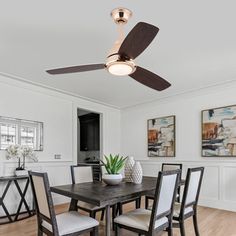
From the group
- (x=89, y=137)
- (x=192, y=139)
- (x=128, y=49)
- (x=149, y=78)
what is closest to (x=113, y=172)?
(x=149, y=78)

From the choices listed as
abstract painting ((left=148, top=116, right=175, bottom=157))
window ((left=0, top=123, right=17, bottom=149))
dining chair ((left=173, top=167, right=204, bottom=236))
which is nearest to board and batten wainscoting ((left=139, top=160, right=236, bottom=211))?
abstract painting ((left=148, top=116, right=175, bottom=157))

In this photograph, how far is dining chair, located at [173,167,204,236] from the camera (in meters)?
2.30

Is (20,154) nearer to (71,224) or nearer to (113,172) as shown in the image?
(113,172)

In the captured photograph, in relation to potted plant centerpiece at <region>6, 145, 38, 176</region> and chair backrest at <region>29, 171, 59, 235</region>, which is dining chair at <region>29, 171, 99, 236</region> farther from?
potted plant centerpiece at <region>6, 145, 38, 176</region>

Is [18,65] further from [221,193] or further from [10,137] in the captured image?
[221,193]

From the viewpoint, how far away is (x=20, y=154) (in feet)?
11.4

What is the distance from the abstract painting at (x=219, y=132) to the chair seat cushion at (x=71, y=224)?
9.66 feet

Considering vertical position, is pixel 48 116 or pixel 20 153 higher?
pixel 48 116

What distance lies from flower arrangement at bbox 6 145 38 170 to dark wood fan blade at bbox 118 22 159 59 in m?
2.51

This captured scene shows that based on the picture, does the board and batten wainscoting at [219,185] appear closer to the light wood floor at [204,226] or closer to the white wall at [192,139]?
the white wall at [192,139]

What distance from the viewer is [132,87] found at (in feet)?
14.2

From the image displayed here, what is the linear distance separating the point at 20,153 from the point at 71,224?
6.44 ft

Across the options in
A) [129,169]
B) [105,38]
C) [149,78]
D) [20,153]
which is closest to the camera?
[149,78]

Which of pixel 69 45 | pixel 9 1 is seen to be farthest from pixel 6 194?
pixel 9 1
